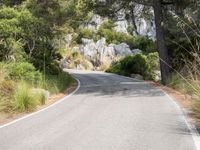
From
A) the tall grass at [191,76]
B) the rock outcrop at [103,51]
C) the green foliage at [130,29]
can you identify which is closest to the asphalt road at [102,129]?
the tall grass at [191,76]

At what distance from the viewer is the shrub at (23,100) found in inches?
607

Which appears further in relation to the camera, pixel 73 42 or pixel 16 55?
pixel 73 42

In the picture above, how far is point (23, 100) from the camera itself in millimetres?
15617

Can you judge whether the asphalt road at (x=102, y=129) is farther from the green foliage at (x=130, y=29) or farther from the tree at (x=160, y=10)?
the green foliage at (x=130, y=29)

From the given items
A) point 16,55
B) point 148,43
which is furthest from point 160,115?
point 148,43

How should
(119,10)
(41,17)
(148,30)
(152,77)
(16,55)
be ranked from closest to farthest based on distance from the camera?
1. (16,55)
2. (41,17)
3. (119,10)
4. (152,77)
5. (148,30)

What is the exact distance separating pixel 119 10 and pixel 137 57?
59.1 ft

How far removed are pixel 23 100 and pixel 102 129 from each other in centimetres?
570

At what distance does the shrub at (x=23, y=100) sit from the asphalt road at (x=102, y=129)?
721 millimetres

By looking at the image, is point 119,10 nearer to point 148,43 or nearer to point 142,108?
point 142,108

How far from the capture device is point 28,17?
25672 millimetres

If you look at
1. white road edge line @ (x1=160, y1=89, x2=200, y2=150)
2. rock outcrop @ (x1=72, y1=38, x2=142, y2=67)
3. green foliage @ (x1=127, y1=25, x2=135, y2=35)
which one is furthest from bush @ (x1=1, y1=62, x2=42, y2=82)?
green foliage @ (x1=127, y1=25, x2=135, y2=35)

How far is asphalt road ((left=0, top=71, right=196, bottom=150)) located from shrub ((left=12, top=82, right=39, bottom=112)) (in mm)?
721

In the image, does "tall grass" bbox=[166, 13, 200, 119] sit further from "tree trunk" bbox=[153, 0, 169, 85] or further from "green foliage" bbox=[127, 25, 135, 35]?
"green foliage" bbox=[127, 25, 135, 35]
